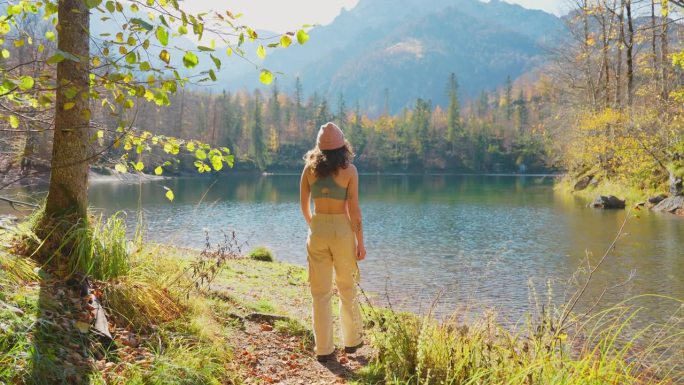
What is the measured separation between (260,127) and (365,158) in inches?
804

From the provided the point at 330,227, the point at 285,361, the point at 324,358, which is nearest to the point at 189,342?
the point at 285,361

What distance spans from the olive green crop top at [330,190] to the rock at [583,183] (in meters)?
37.1

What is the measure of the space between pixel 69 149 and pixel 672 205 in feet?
84.8

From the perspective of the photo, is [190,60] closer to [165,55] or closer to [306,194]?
[165,55]

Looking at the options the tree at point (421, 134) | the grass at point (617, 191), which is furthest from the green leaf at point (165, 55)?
the tree at point (421, 134)

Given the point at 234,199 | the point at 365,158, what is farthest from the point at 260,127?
the point at 234,199

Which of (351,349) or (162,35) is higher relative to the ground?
(162,35)

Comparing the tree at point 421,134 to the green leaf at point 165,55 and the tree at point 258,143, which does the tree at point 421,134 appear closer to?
the tree at point 258,143

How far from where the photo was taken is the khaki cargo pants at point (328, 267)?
4758 mm

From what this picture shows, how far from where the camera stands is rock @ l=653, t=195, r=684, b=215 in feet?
74.6

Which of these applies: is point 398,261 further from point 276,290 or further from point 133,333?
point 133,333

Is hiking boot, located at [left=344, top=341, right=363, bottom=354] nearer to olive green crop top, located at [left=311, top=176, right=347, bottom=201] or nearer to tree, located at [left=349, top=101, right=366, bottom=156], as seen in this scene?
olive green crop top, located at [left=311, top=176, right=347, bottom=201]

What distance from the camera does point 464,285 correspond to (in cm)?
1166

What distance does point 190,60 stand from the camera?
257cm
